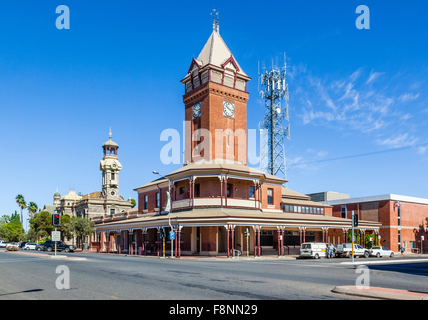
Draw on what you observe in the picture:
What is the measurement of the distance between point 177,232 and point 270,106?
47.7 m

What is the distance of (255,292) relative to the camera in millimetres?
12875

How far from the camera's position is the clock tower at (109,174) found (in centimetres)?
9631

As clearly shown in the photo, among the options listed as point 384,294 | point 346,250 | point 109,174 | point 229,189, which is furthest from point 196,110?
point 109,174

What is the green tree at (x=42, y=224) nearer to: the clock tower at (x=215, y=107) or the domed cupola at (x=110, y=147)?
the domed cupola at (x=110, y=147)

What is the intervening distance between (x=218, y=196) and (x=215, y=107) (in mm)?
12497

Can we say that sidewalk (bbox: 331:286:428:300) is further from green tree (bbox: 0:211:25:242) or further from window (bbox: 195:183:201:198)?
green tree (bbox: 0:211:25:242)

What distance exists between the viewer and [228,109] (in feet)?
171

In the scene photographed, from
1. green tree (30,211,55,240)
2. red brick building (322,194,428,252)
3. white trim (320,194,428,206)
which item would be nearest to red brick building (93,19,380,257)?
red brick building (322,194,428,252)

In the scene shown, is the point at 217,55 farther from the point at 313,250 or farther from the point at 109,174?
the point at 109,174

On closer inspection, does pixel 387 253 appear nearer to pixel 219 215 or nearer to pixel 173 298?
pixel 219 215

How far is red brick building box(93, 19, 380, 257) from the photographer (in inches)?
1661

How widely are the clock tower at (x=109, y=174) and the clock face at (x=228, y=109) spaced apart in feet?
172

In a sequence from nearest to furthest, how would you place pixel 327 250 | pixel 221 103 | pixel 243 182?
pixel 327 250
pixel 243 182
pixel 221 103
